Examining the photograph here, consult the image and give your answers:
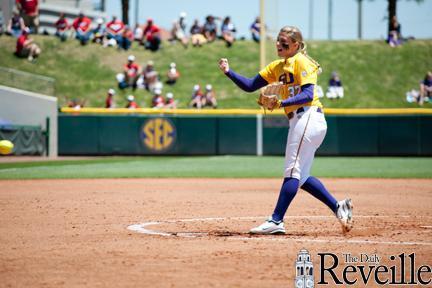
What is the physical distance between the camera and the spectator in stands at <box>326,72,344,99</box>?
32344 mm

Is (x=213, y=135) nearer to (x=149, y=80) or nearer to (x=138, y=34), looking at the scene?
(x=149, y=80)

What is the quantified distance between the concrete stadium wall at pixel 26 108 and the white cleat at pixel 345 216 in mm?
20858

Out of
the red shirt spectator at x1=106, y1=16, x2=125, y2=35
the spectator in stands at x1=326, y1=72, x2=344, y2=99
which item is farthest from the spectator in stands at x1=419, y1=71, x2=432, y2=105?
the red shirt spectator at x1=106, y1=16, x2=125, y2=35

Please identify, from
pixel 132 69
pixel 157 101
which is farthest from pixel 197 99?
pixel 132 69

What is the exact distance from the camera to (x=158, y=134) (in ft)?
90.4

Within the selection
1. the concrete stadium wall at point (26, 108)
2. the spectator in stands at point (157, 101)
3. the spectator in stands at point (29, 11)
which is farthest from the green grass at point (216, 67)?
the concrete stadium wall at point (26, 108)

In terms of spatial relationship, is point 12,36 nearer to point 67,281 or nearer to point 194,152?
point 194,152

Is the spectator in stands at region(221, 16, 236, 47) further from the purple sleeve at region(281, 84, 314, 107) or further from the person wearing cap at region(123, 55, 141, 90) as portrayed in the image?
the purple sleeve at region(281, 84, 314, 107)

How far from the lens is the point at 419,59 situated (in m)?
36.8

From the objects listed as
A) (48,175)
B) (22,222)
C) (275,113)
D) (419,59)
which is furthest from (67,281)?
(419,59)

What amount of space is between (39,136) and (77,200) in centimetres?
1601

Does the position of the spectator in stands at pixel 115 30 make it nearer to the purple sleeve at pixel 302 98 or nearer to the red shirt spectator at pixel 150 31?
the red shirt spectator at pixel 150 31

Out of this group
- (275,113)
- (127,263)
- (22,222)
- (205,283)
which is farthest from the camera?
Result: (275,113)

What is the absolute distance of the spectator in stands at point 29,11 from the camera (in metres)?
31.9
